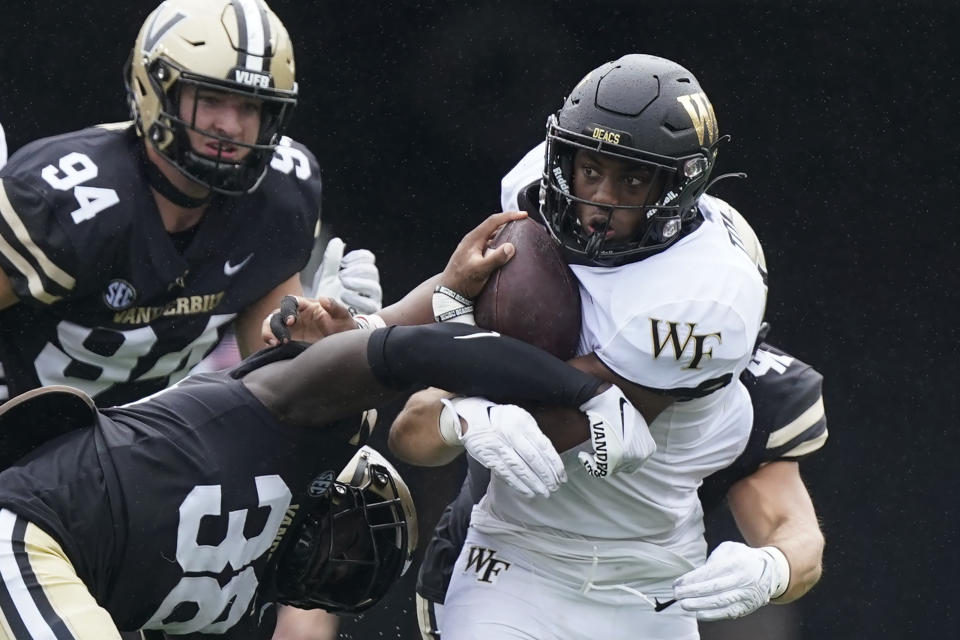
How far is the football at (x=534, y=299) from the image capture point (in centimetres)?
289

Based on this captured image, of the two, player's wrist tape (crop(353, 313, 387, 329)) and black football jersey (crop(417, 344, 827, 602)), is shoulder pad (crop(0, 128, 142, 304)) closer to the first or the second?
player's wrist tape (crop(353, 313, 387, 329))

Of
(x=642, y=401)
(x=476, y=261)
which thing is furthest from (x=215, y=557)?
(x=642, y=401)

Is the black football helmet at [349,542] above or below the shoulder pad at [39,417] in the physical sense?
below

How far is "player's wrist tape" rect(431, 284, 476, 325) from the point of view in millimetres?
2953

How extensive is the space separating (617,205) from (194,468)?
0.89 m

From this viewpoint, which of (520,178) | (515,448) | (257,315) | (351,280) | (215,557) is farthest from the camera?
(351,280)

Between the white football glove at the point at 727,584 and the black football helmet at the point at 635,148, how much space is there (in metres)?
0.57

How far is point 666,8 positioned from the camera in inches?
181

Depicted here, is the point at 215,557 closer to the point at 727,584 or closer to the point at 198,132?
the point at 727,584

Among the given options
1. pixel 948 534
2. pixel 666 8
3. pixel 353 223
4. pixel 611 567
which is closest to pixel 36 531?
pixel 611 567

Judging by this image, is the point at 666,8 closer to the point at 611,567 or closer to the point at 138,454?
the point at 611,567

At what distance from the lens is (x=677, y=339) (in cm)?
284

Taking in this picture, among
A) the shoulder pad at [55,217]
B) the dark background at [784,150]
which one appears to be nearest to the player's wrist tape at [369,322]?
the shoulder pad at [55,217]

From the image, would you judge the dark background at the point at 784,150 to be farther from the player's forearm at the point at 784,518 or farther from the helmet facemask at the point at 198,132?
the player's forearm at the point at 784,518
